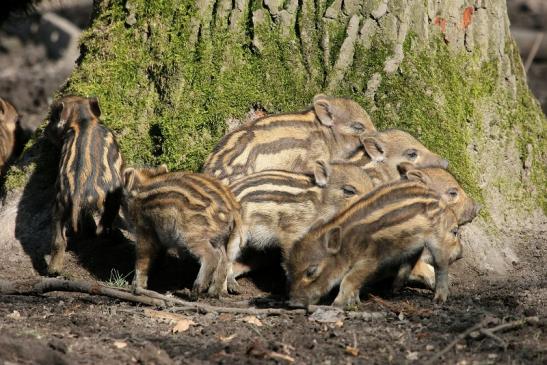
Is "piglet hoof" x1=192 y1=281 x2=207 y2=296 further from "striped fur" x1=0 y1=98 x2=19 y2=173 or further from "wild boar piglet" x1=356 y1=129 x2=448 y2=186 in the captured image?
"striped fur" x1=0 y1=98 x2=19 y2=173

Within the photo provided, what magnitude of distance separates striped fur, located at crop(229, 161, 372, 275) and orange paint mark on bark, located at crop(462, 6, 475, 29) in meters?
1.73

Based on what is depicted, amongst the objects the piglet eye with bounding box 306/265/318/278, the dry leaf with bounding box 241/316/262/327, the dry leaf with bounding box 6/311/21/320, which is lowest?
the dry leaf with bounding box 241/316/262/327

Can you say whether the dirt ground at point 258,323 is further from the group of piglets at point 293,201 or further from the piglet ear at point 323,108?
the piglet ear at point 323,108

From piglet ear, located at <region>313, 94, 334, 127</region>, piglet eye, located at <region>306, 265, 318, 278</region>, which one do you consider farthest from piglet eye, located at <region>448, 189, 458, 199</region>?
piglet eye, located at <region>306, 265, 318, 278</region>

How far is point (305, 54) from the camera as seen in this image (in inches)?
309

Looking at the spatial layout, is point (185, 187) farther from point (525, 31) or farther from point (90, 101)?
point (525, 31)

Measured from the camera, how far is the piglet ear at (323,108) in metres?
7.63

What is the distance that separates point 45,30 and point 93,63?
9.71m

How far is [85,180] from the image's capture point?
292 inches

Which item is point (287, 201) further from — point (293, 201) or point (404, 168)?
point (404, 168)

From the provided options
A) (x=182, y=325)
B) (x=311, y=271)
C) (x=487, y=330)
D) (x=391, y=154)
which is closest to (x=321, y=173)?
(x=391, y=154)

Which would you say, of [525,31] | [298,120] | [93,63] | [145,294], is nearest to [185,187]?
[145,294]

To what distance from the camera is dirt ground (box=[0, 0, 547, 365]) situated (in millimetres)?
5434

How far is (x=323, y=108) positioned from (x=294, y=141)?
0.35 metres
